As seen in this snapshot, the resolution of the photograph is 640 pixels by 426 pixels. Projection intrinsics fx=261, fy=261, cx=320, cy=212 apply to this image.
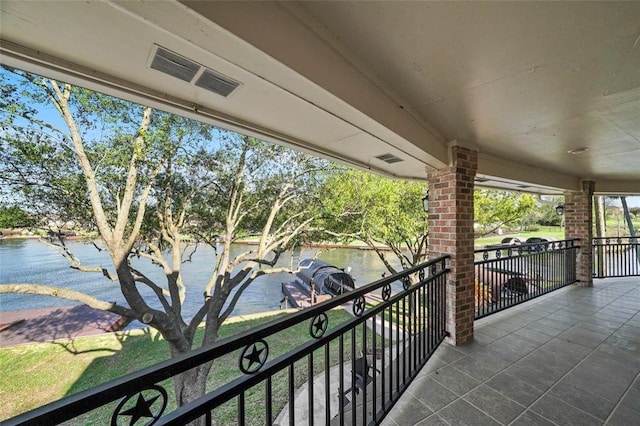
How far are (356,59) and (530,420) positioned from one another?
2697 millimetres

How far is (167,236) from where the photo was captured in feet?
18.8

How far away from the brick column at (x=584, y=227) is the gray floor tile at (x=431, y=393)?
537 cm

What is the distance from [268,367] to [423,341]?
6.81 ft

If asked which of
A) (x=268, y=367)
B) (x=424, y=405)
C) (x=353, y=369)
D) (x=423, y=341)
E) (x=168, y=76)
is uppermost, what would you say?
(x=168, y=76)

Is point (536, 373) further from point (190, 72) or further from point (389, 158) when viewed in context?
point (190, 72)

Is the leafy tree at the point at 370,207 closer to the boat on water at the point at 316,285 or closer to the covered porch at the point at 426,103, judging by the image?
the boat on water at the point at 316,285

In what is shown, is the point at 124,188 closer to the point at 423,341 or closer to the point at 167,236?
the point at 167,236

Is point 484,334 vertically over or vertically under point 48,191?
under

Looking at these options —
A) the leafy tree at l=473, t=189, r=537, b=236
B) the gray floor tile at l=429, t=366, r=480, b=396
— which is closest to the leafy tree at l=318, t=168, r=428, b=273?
the leafy tree at l=473, t=189, r=537, b=236

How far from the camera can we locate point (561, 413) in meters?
1.91

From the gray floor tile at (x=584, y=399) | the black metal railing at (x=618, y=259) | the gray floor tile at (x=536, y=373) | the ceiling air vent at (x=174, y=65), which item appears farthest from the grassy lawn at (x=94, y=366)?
the black metal railing at (x=618, y=259)

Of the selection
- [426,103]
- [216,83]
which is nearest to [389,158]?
[426,103]

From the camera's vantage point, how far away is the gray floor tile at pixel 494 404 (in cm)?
190

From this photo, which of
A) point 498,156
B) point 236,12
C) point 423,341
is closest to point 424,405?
point 423,341
